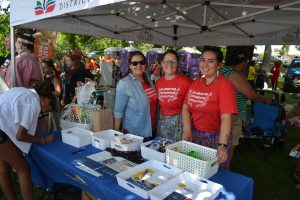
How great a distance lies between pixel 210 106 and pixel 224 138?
286 mm

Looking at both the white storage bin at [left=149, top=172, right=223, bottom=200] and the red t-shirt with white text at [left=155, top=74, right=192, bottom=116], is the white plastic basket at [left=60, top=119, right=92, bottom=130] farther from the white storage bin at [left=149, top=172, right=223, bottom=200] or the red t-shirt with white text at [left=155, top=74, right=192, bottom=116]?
the white storage bin at [left=149, top=172, right=223, bottom=200]

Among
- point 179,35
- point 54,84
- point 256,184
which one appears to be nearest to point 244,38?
point 179,35

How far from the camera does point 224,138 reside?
1.95m

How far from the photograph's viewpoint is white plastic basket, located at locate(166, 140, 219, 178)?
1.68 metres

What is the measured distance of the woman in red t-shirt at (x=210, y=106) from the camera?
6.57ft

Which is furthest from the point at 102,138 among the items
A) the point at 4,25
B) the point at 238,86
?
the point at 4,25

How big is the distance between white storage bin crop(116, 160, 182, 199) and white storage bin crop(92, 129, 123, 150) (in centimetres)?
53

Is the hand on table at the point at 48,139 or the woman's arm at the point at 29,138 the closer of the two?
the woman's arm at the point at 29,138

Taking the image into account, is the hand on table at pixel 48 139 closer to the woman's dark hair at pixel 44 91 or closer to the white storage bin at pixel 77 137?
the white storage bin at pixel 77 137

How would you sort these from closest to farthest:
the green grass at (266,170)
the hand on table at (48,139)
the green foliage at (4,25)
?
1. the hand on table at (48,139)
2. the green grass at (266,170)
3. the green foliage at (4,25)

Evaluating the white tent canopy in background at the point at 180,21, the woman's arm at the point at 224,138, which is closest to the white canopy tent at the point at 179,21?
the white tent canopy in background at the point at 180,21

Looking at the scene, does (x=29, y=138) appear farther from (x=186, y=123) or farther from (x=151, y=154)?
(x=186, y=123)

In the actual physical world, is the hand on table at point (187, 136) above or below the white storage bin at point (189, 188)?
above

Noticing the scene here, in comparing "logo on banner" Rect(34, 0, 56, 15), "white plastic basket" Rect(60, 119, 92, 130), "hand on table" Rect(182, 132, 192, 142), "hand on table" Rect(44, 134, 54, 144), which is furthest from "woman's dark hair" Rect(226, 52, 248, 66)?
"hand on table" Rect(44, 134, 54, 144)
